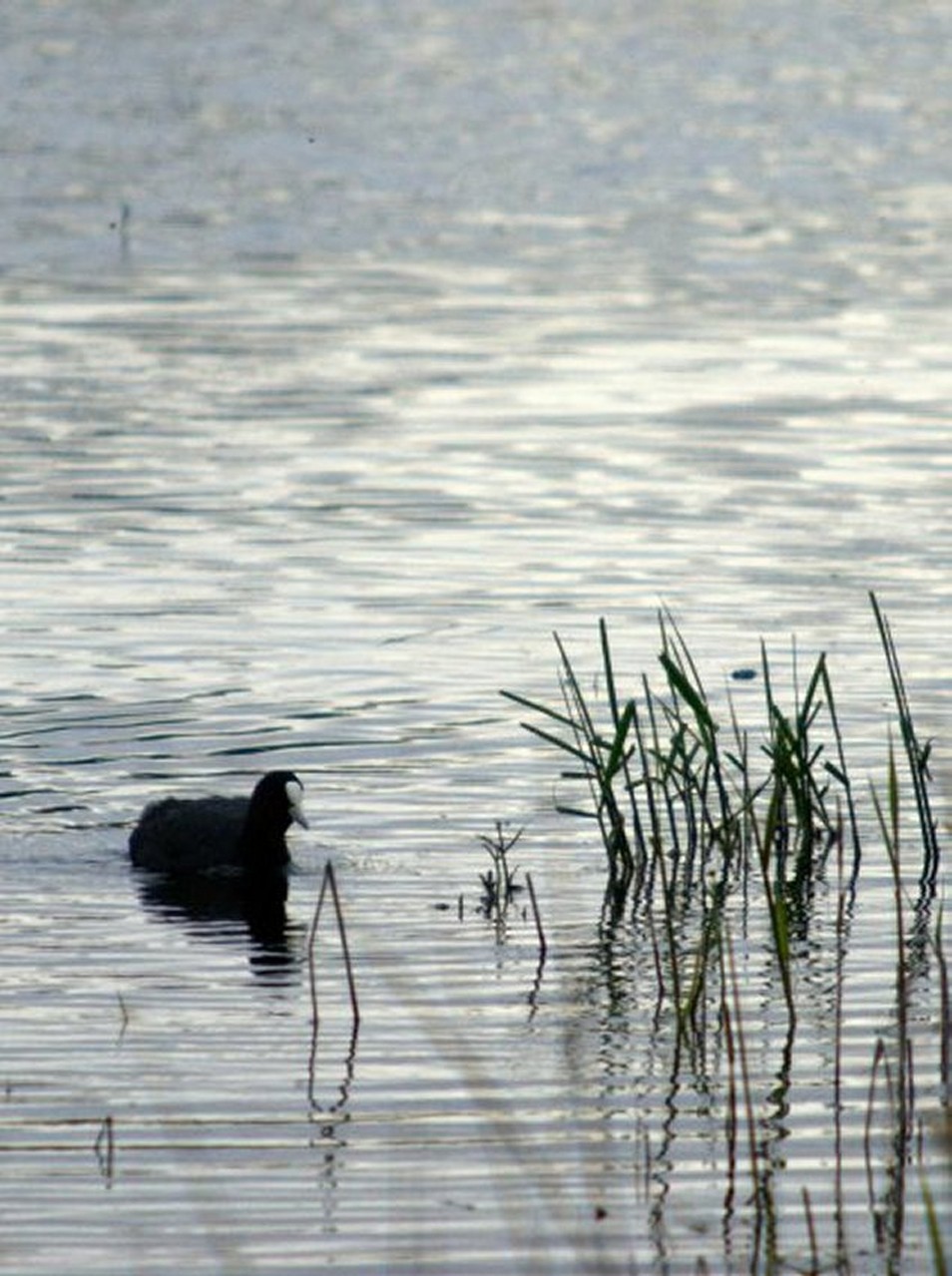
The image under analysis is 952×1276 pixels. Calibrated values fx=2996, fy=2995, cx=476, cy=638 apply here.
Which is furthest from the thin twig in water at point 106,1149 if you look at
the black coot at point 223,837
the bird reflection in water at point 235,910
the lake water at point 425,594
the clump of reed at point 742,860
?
the black coot at point 223,837

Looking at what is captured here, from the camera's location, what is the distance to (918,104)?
4134 cm

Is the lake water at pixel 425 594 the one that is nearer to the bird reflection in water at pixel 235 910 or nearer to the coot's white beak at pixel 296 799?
the bird reflection in water at pixel 235 910

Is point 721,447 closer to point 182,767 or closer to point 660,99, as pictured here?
point 182,767

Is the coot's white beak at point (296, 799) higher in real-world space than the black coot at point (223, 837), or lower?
higher

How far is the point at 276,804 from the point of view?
1165 cm

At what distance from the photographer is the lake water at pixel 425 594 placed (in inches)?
315

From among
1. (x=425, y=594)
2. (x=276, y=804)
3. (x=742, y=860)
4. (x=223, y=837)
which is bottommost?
(x=742, y=860)

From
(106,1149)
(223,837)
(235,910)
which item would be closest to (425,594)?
(223,837)

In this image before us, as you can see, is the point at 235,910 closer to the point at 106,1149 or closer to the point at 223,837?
the point at 223,837

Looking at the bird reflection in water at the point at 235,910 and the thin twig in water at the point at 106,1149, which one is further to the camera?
the bird reflection in water at the point at 235,910

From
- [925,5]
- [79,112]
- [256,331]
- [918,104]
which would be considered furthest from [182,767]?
[925,5]

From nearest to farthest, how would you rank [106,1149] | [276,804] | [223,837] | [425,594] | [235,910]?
[106,1149]
[235,910]
[276,804]
[223,837]
[425,594]

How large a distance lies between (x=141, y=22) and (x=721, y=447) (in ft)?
93.4

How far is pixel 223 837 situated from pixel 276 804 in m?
0.28
